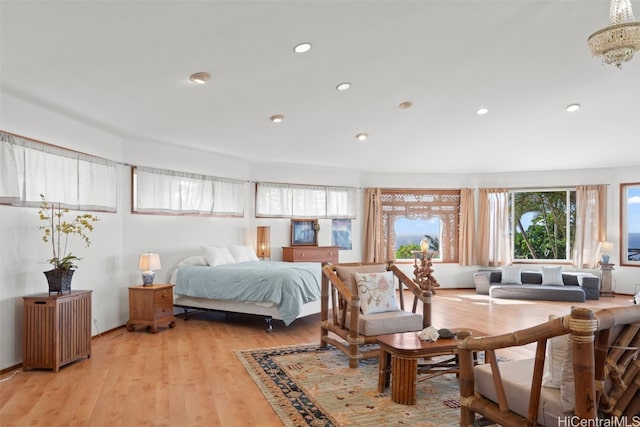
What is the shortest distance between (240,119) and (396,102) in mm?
2037

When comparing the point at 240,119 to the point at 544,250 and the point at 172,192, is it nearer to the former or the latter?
the point at 172,192

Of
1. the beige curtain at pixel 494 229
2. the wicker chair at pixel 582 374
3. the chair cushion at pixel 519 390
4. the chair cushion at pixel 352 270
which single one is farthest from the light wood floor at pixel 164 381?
the beige curtain at pixel 494 229

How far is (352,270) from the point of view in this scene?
4.62 meters

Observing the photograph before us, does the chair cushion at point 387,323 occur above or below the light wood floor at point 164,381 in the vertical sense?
above

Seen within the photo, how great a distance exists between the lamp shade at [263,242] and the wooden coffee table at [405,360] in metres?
4.56

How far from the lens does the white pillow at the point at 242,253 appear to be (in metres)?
7.16

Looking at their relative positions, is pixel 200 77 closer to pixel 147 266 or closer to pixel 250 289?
pixel 147 266

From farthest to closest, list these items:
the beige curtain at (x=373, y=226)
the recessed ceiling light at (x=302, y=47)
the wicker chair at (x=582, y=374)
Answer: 1. the beige curtain at (x=373, y=226)
2. the recessed ceiling light at (x=302, y=47)
3. the wicker chair at (x=582, y=374)

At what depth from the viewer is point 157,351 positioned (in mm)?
4727

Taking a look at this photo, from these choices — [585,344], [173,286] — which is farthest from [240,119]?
[585,344]

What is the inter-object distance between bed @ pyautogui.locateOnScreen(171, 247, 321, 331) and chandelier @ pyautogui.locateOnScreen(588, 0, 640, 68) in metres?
3.86

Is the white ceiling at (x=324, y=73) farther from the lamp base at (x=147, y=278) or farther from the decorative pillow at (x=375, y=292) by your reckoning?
the decorative pillow at (x=375, y=292)

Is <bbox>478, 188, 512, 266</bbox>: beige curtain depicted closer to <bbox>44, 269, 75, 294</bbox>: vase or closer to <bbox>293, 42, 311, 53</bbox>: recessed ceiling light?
<bbox>293, 42, 311, 53</bbox>: recessed ceiling light

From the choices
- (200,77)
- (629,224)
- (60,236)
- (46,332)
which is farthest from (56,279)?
(629,224)
